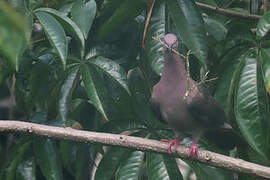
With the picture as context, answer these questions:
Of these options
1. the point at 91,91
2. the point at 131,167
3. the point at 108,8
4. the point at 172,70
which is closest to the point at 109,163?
the point at 131,167

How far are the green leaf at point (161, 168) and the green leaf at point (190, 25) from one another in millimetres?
504

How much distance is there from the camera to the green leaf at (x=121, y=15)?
2111 mm

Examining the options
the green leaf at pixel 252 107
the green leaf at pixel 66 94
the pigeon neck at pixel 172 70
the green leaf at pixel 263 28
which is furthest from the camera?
the pigeon neck at pixel 172 70

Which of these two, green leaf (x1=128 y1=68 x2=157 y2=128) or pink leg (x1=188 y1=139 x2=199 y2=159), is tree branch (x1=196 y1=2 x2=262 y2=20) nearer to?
green leaf (x1=128 y1=68 x2=157 y2=128)

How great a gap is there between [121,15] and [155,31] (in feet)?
0.69

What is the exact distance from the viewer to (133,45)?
2346 millimetres

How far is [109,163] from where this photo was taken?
199 centimetres

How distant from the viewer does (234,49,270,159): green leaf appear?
169 centimetres

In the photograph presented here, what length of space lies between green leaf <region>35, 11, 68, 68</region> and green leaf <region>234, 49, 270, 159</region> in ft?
2.57

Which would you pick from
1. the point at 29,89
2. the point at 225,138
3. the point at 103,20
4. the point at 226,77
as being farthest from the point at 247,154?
the point at 29,89

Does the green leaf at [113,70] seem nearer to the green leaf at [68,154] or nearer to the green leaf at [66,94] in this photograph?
the green leaf at [66,94]

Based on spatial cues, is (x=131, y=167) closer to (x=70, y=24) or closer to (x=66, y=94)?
(x=66, y=94)

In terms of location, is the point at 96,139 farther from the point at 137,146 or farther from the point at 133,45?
the point at 133,45

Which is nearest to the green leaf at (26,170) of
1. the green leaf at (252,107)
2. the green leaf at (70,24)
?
the green leaf at (70,24)
